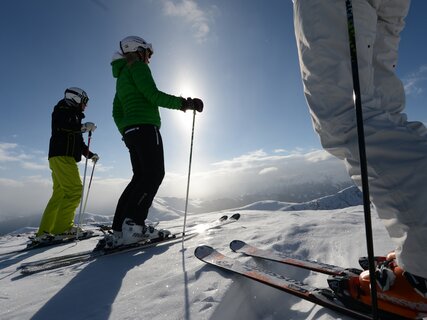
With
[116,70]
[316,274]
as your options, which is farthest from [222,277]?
[116,70]

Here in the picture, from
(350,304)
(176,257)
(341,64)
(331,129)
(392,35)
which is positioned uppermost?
(392,35)

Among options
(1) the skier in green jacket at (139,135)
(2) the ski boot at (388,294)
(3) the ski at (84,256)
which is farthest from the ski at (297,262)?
(1) the skier in green jacket at (139,135)

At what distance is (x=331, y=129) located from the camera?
1.63m

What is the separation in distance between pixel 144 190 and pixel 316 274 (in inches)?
92.5

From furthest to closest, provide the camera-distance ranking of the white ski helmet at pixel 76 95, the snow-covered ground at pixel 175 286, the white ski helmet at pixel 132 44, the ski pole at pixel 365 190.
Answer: the white ski helmet at pixel 76 95
the white ski helmet at pixel 132 44
the snow-covered ground at pixel 175 286
the ski pole at pixel 365 190

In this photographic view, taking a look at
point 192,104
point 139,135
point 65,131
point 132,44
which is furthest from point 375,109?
point 65,131

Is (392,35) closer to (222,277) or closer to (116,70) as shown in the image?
(222,277)

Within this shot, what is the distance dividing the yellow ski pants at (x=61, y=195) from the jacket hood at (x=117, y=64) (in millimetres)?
2306

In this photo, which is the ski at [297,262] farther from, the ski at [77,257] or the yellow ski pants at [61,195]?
the yellow ski pants at [61,195]

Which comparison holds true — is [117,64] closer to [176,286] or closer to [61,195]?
[61,195]

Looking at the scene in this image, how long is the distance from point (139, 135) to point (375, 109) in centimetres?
295

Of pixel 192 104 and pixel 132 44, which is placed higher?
pixel 132 44

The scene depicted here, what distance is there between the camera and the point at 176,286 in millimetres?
2018

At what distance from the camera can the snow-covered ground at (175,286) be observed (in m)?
1.72
